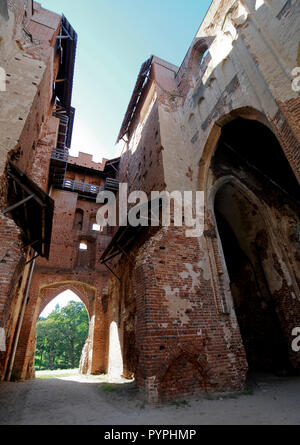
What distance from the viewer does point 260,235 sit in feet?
27.7

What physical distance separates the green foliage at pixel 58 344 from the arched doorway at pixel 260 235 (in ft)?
97.4

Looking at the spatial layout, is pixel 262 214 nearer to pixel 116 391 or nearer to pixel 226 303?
pixel 226 303

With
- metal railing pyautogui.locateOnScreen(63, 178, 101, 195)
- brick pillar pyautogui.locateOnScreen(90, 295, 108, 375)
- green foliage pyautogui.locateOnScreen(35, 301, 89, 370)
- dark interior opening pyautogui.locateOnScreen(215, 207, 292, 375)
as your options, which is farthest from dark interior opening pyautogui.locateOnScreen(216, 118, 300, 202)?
green foliage pyautogui.locateOnScreen(35, 301, 89, 370)

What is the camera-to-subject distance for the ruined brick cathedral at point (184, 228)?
4.96 m

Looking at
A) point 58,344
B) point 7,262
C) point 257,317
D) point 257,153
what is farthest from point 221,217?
point 58,344

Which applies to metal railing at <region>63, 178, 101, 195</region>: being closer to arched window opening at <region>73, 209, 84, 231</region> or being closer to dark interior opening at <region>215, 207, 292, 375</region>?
arched window opening at <region>73, 209, 84, 231</region>

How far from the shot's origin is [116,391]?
5930 mm

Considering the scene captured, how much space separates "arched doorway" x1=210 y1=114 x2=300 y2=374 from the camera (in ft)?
24.6

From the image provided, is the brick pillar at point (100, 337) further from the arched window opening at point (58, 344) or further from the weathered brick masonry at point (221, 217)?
the arched window opening at point (58, 344)

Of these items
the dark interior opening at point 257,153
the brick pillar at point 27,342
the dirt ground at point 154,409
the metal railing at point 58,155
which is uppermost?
the metal railing at point 58,155

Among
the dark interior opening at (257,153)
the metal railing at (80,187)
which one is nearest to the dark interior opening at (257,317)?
the dark interior opening at (257,153)

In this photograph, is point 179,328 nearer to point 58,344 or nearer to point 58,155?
point 58,155

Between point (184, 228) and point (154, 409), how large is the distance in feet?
14.0
